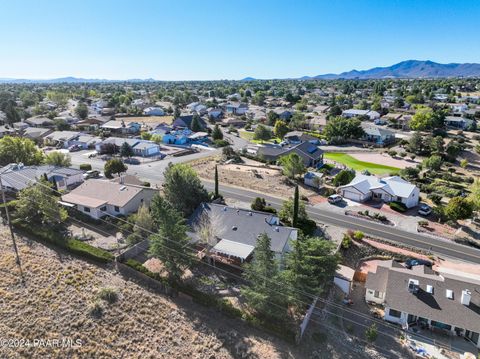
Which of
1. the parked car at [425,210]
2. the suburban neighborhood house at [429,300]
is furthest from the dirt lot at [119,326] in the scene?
the parked car at [425,210]

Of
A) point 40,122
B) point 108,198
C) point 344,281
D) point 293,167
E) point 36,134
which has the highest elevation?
point 40,122

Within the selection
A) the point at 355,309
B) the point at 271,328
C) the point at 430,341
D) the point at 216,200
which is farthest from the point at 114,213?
the point at 430,341

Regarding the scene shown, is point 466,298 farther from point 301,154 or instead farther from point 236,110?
point 236,110

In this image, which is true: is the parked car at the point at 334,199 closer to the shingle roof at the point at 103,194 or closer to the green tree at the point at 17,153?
the shingle roof at the point at 103,194

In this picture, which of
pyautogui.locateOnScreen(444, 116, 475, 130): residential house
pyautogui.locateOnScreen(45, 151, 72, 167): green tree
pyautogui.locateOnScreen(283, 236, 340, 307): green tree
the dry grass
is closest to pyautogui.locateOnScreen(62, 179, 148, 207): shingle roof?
the dry grass

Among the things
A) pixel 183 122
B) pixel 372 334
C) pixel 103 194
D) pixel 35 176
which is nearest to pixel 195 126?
pixel 183 122

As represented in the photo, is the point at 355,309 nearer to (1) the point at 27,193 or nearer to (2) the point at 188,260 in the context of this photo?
(2) the point at 188,260
